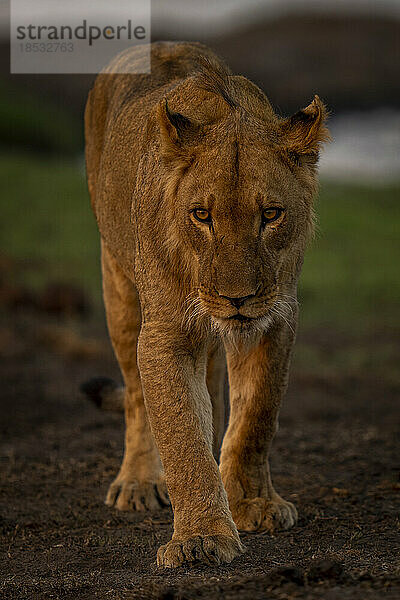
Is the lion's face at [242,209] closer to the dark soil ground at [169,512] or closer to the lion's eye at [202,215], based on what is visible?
the lion's eye at [202,215]

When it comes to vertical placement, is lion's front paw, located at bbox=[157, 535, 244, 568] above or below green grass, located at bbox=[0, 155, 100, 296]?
below

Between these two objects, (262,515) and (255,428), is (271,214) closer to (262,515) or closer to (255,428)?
(255,428)

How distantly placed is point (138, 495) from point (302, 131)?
2.32 meters

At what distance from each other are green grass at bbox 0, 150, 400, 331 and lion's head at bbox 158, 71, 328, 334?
7399 millimetres

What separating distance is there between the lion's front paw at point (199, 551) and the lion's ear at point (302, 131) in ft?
5.60

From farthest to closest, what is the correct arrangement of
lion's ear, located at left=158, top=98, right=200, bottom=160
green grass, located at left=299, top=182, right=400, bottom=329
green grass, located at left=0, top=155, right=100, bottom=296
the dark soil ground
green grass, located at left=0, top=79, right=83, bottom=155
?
green grass, located at left=0, top=79, right=83, bottom=155, green grass, located at left=0, top=155, right=100, bottom=296, green grass, located at left=299, top=182, right=400, bottom=329, lion's ear, located at left=158, top=98, right=200, bottom=160, the dark soil ground

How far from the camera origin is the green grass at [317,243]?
1373 cm

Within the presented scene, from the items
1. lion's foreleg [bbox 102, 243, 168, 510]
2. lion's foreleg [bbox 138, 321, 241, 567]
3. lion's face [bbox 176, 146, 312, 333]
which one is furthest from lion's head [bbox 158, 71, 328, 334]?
lion's foreleg [bbox 102, 243, 168, 510]

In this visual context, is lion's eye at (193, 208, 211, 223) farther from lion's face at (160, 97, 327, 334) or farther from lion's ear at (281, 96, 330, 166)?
lion's ear at (281, 96, 330, 166)

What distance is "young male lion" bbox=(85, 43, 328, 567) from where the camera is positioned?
12.6 ft

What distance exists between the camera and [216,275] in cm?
378

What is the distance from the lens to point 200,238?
3.93 meters

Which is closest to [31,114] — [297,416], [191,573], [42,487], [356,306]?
[356,306]

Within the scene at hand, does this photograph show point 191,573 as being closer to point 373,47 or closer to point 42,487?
point 42,487
